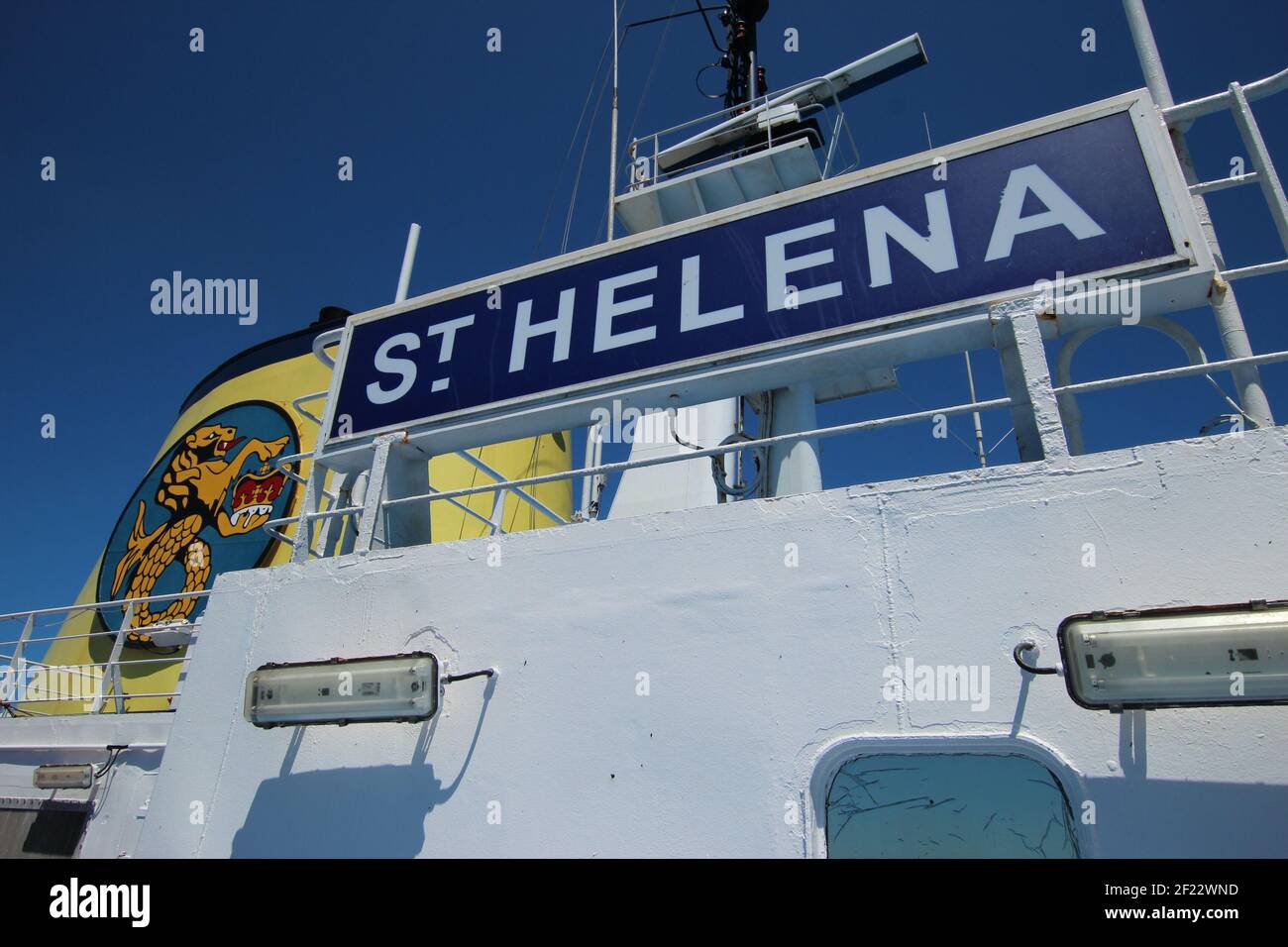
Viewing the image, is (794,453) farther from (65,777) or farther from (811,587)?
(65,777)

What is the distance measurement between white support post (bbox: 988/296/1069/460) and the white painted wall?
0.85 ft

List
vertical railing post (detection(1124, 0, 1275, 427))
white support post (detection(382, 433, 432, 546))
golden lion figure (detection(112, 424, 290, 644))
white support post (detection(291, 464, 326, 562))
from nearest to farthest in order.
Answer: vertical railing post (detection(1124, 0, 1275, 427)) < white support post (detection(291, 464, 326, 562)) < white support post (detection(382, 433, 432, 546)) < golden lion figure (detection(112, 424, 290, 644))

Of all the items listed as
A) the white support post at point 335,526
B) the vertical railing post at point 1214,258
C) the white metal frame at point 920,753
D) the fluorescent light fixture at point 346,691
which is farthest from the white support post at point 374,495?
the vertical railing post at point 1214,258

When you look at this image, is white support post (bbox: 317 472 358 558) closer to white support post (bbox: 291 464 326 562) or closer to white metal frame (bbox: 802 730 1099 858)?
white support post (bbox: 291 464 326 562)

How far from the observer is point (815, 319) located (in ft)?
11.8

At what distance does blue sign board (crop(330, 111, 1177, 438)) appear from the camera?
10.6ft

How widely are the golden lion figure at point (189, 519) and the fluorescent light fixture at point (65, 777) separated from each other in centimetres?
A: 349

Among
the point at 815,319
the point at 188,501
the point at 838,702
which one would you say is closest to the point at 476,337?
the point at 815,319

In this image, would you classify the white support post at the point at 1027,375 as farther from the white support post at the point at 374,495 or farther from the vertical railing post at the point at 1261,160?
the white support post at the point at 374,495

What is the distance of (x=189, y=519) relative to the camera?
33.3 feet

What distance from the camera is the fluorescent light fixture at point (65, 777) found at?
5.87 metres
